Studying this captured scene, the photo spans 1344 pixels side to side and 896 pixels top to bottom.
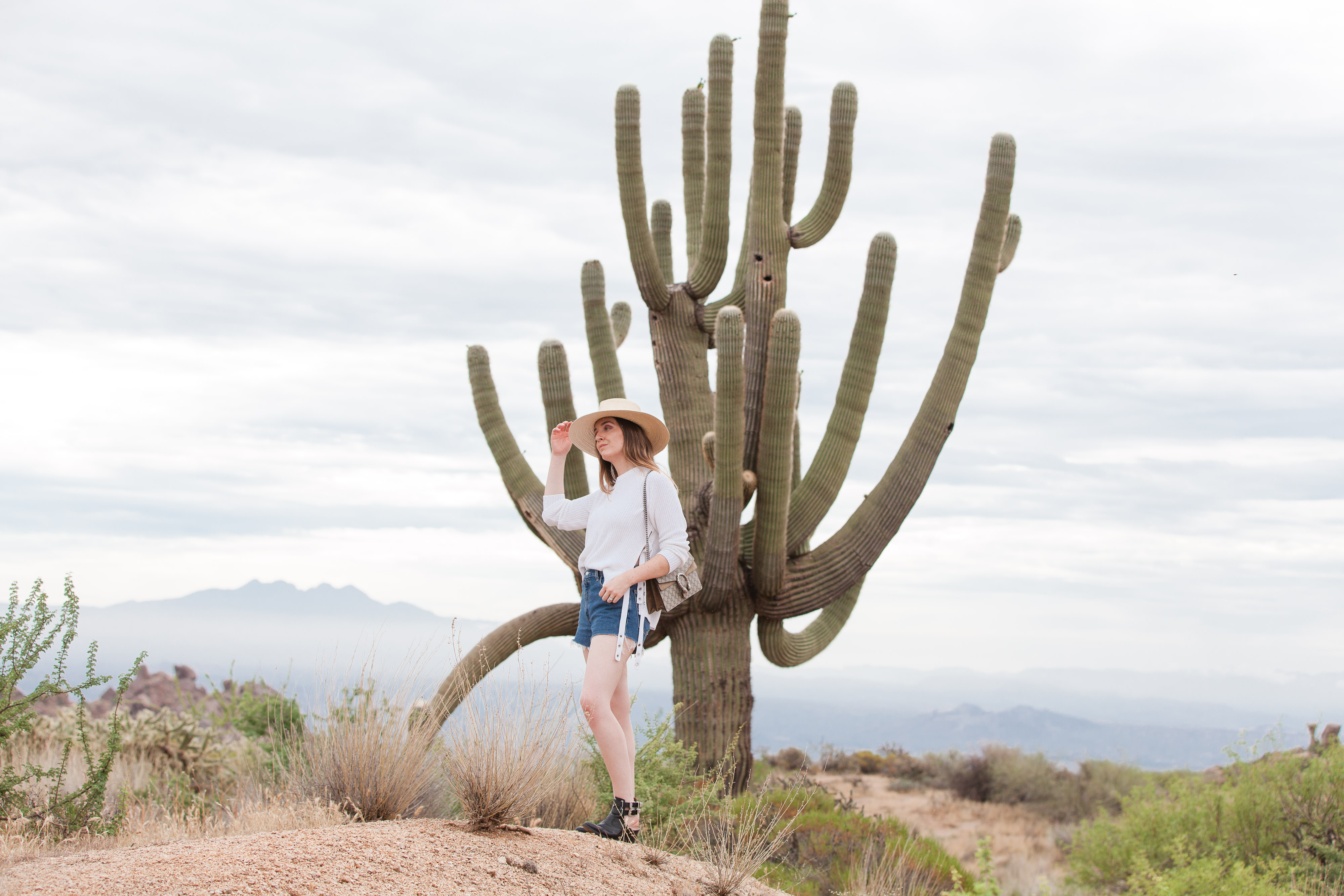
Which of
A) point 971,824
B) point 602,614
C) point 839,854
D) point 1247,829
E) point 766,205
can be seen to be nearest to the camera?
point 602,614

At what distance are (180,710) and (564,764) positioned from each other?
11.0 metres

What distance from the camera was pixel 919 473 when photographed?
9.51 m

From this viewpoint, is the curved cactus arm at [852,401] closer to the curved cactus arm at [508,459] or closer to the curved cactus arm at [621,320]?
the curved cactus arm at [508,459]

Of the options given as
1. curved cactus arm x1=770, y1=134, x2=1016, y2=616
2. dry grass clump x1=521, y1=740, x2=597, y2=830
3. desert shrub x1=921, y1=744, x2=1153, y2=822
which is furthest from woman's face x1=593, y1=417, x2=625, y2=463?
desert shrub x1=921, y1=744, x2=1153, y2=822

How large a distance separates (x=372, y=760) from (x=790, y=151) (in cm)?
756

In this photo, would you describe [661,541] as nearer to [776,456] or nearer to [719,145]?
[776,456]

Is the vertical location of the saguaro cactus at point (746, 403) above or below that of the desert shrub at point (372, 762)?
above

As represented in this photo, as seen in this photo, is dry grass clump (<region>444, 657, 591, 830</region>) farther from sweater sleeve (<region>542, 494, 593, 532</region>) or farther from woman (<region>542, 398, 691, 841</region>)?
sweater sleeve (<region>542, 494, 593, 532</region>)

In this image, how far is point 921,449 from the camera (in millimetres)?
9516

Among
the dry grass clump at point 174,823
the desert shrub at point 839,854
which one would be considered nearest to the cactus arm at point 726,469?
the desert shrub at point 839,854

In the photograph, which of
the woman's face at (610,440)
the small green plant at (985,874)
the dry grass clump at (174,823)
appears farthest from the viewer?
the dry grass clump at (174,823)

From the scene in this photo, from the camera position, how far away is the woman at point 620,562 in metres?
4.99

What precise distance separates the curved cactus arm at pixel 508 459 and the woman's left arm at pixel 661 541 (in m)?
4.76

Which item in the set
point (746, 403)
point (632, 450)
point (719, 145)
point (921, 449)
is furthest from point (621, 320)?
point (632, 450)
